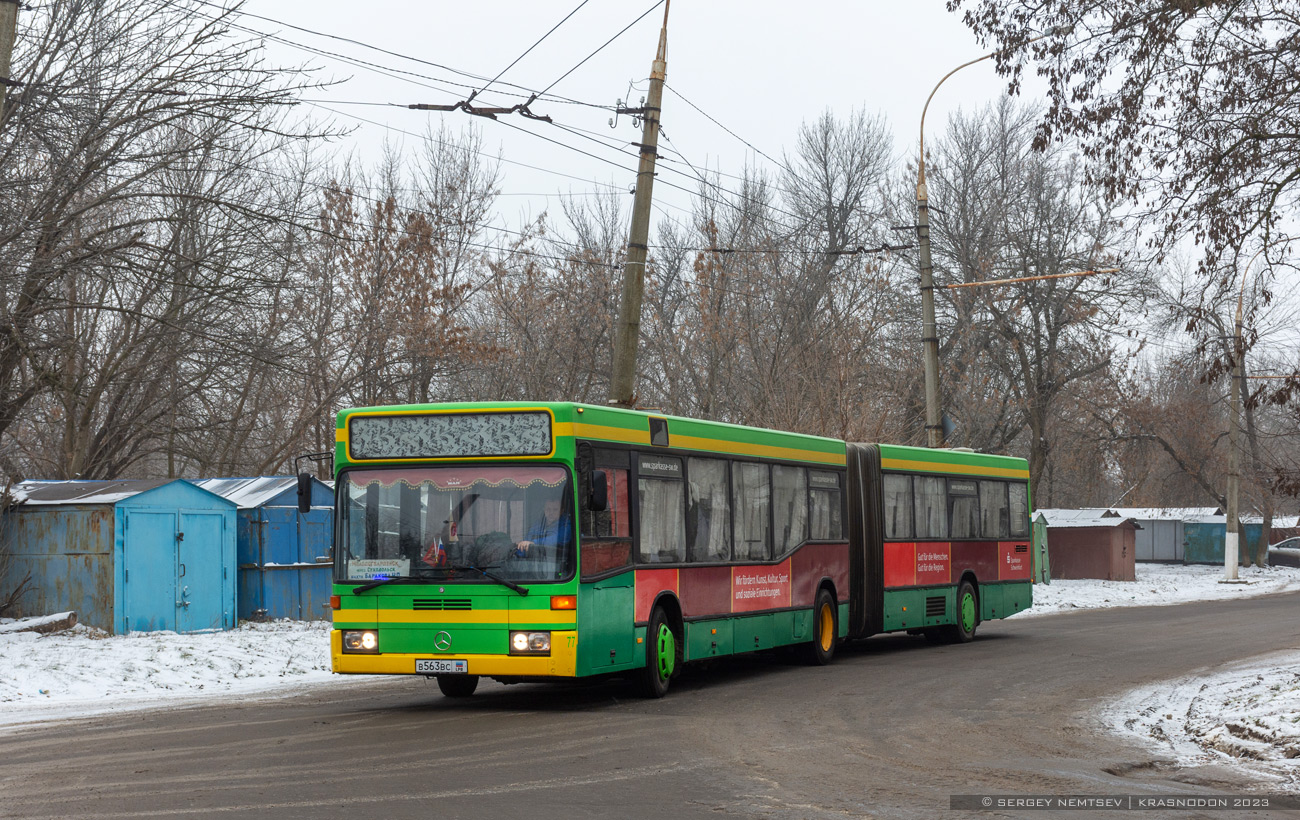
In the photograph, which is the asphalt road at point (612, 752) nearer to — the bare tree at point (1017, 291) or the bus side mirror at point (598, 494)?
the bus side mirror at point (598, 494)

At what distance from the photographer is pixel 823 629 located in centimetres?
1819

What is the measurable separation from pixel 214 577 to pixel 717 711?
422 inches

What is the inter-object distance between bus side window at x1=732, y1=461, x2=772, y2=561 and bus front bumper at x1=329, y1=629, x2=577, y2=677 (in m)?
3.96

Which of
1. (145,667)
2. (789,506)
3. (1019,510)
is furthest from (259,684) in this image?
(1019,510)

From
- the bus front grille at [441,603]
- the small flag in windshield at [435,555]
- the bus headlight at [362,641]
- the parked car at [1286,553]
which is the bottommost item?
the parked car at [1286,553]

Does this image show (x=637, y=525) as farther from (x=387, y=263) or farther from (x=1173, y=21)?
(x=387, y=263)

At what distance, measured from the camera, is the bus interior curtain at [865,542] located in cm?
1911

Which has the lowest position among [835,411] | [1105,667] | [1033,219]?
[1105,667]

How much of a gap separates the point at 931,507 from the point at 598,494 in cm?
1001

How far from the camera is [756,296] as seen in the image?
37812 mm

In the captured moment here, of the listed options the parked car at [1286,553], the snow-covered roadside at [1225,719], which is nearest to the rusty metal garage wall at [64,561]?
the snow-covered roadside at [1225,719]

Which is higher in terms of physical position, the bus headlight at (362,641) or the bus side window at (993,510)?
the bus side window at (993,510)

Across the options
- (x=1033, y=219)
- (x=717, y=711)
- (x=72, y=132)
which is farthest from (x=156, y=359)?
(x=1033, y=219)

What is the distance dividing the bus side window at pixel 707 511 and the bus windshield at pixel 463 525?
260 centimetres
